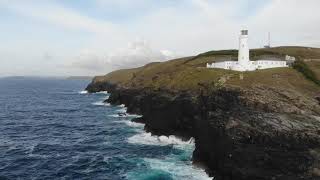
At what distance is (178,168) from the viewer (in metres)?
55.4

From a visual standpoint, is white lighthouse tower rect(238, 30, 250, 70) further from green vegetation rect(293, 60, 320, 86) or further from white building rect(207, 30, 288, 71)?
green vegetation rect(293, 60, 320, 86)

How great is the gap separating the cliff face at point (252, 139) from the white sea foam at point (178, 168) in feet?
5.49

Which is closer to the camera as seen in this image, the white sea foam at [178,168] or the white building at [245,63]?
the white sea foam at [178,168]

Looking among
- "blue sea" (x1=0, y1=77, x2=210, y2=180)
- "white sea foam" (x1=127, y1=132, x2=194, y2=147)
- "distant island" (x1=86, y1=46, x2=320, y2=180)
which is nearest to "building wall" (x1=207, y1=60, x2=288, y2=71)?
"distant island" (x1=86, y1=46, x2=320, y2=180)

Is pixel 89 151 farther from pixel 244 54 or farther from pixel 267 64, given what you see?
pixel 267 64

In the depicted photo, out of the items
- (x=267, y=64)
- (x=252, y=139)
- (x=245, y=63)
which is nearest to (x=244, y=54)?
(x=245, y=63)

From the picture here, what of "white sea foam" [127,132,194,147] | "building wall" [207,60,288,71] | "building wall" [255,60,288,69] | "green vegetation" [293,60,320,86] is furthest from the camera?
"building wall" [255,60,288,69]

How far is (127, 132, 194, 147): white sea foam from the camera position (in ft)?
233

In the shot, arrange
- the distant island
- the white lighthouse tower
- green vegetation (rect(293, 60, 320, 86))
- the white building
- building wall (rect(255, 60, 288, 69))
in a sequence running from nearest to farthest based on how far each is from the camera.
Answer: the distant island
green vegetation (rect(293, 60, 320, 86))
the white building
the white lighthouse tower
building wall (rect(255, 60, 288, 69))

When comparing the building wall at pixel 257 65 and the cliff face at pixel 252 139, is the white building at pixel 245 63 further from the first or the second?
the cliff face at pixel 252 139

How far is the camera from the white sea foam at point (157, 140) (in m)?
70.9

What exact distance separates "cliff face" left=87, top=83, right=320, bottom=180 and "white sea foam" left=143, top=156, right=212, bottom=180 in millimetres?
1674

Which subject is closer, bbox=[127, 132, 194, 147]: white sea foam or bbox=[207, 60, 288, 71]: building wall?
bbox=[127, 132, 194, 147]: white sea foam

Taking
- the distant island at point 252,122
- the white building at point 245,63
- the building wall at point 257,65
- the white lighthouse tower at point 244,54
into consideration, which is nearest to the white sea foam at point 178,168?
the distant island at point 252,122
